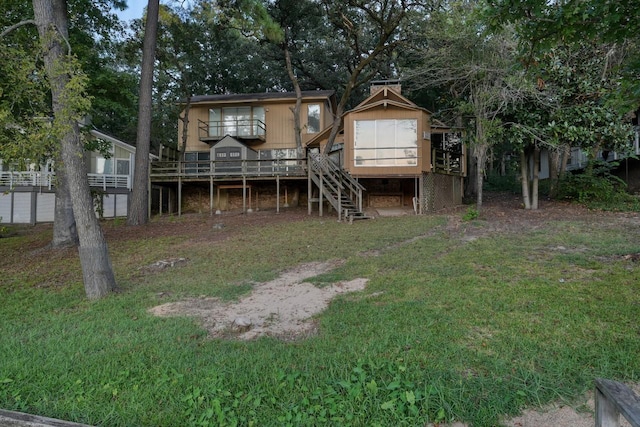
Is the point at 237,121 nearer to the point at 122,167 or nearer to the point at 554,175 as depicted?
the point at 122,167

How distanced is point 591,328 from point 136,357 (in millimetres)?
4601

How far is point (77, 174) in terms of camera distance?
6.36m

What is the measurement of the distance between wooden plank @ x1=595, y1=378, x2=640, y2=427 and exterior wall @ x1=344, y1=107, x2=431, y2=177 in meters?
14.5

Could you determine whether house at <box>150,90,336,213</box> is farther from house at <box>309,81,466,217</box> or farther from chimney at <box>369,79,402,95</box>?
house at <box>309,81,466,217</box>

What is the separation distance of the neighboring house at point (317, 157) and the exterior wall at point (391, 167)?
4 cm

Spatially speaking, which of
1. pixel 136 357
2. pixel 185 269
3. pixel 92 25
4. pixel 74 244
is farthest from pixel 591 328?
pixel 92 25

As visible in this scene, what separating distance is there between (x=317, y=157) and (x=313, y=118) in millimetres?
4164

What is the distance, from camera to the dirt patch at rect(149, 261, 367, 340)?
456 cm

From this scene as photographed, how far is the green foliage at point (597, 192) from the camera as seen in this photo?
49.1ft

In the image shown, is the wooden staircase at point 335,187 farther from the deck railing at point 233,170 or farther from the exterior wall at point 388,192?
the deck railing at point 233,170

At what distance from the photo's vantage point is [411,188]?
17.7m

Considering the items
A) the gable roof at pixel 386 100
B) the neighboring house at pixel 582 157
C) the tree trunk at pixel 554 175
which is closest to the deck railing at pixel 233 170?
the gable roof at pixel 386 100

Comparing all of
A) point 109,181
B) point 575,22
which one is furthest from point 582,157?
point 109,181

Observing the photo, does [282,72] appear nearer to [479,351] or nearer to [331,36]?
[331,36]
